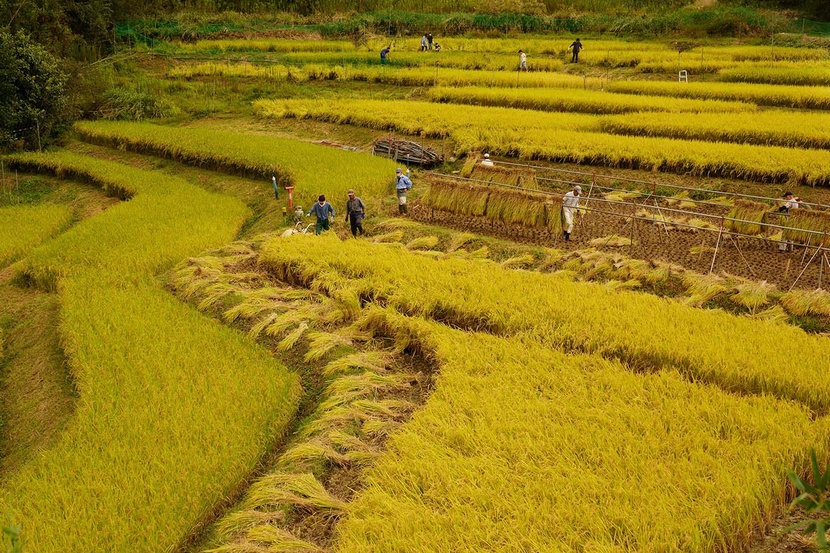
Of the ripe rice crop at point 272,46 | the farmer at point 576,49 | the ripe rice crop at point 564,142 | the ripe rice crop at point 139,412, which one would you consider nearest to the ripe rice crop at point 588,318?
the ripe rice crop at point 139,412

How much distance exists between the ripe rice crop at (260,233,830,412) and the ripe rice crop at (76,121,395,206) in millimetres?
4523

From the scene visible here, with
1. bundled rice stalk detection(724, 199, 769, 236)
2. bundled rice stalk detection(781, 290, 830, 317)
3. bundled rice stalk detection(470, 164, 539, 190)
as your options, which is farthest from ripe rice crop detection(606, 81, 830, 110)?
bundled rice stalk detection(781, 290, 830, 317)

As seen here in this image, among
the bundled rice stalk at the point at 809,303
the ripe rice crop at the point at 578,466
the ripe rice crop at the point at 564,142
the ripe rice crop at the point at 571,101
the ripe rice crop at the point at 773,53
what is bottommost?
the ripe rice crop at the point at 578,466

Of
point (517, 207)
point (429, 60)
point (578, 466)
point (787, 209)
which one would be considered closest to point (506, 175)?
point (517, 207)

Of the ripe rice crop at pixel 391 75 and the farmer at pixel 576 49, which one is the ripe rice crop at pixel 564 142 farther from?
the farmer at pixel 576 49

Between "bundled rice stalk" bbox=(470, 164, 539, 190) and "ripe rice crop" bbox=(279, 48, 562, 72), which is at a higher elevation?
"ripe rice crop" bbox=(279, 48, 562, 72)

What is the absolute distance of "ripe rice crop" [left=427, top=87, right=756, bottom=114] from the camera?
19.4m

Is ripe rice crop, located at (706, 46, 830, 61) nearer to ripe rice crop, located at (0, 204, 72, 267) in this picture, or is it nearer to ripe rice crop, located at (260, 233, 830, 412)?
ripe rice crop, located at (260, 233, 830, 412)

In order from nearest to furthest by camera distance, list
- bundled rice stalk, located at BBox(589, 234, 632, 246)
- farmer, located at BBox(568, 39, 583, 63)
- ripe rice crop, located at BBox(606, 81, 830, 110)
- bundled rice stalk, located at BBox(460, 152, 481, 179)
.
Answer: bundled rice stalk, located at BBox(589, 234, 632, 246) < bundled rice stalk, located at BBox(460, 152, 481, 179) < ripe rice crop, located at BBox(606, 81, 830, 110) < farmer, located at BBox(568, 39, 583, 63)

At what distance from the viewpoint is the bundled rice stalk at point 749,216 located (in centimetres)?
1102

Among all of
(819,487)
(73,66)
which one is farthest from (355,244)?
(73,66)

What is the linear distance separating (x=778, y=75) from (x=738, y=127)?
24.0 ft

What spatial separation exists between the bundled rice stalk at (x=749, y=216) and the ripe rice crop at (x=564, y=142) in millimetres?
3079

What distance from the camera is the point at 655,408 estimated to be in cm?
588
